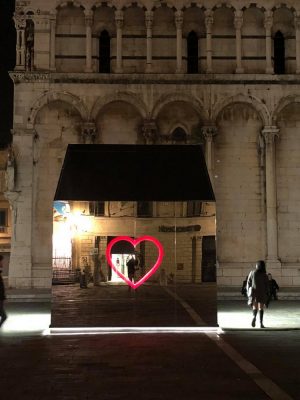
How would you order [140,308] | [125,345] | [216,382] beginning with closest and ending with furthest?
[216,382], [125,345], [140,308]

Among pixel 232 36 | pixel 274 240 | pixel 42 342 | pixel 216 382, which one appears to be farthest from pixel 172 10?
pixel 216 382

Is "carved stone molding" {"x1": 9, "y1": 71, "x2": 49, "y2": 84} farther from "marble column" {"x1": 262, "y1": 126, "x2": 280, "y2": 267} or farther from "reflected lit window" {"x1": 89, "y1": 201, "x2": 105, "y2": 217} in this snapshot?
"reflected lit window" {"x1": 89, "y1": 201, "x2": 105, "y2": 217}

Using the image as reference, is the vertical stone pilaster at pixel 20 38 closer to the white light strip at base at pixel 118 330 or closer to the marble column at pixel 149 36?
the marble column at pixel 149 36

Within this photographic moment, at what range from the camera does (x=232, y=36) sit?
1117 inches

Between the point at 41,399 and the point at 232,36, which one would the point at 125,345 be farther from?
the point at 232,36

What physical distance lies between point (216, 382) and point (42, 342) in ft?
19.3

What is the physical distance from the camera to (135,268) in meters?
16.2

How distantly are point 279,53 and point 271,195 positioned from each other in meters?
7.59

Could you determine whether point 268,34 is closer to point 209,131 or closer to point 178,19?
point 178,19

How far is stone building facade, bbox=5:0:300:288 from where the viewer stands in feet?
89.0

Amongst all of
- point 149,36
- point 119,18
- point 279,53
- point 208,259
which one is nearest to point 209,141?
point 149,36

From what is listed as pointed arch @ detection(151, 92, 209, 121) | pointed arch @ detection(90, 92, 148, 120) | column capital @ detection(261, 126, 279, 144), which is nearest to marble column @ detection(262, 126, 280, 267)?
column capital @ detection(261, 126, 279, 144)

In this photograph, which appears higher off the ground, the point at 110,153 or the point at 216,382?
the point at 110,153

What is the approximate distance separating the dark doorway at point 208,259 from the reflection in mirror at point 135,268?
1.2 inches
